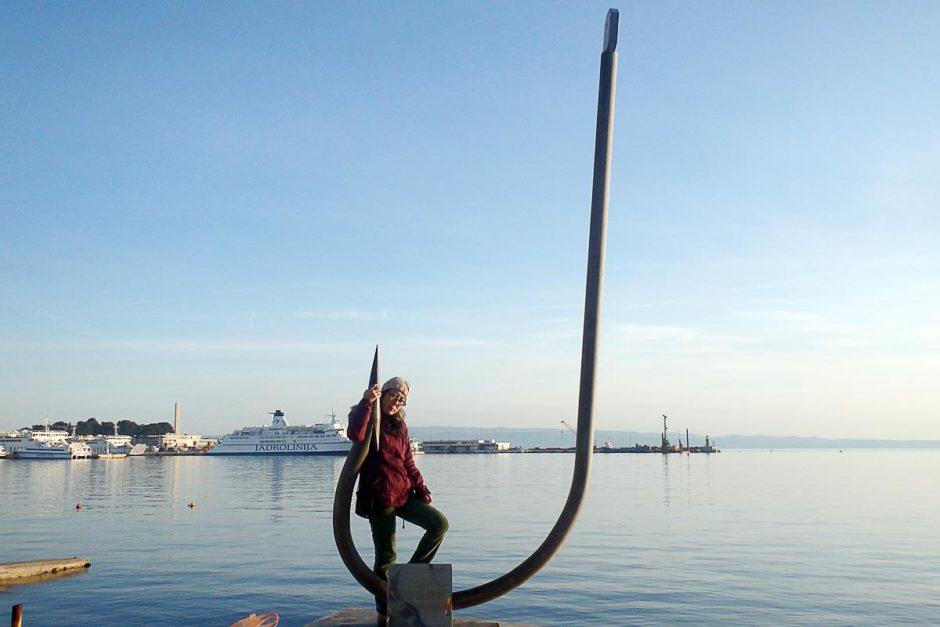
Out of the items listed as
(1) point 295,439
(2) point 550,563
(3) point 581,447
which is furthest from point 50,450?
(3) point 581,447

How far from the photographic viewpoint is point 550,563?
24406 mm

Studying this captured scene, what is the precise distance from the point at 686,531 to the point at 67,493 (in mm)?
45443

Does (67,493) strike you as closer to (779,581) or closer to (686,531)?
(686,531)

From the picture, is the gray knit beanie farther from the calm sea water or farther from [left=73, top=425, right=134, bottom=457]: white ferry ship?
[left=73, top=425, right=134, bottom=457]: white ferry ship

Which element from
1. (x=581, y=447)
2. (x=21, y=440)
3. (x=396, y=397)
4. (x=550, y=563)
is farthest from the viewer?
(x=21, y=440)

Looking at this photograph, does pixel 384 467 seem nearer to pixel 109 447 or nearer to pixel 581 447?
pixel 581 447

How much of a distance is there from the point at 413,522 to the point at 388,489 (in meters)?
0.35

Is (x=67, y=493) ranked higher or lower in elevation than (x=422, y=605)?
lower

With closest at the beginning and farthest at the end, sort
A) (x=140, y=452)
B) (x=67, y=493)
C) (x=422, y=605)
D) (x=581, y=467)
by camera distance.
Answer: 1. (x=422, y=605)
2. (x=581, y=467)
3. (x=67, y=493)
4. (x=140, y=452)

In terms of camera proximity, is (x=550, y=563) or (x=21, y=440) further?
(x=21, y=440)

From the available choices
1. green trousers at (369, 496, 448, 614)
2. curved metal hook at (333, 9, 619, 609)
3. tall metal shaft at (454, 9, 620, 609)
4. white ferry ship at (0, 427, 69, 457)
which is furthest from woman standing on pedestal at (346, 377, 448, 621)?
white ferry ship at (0, 427, 69, 457)

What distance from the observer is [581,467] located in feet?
Result: 22.7

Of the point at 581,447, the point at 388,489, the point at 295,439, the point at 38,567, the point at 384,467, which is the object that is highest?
the point at 581,447

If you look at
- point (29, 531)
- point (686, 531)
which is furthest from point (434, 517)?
point (29, 531)
